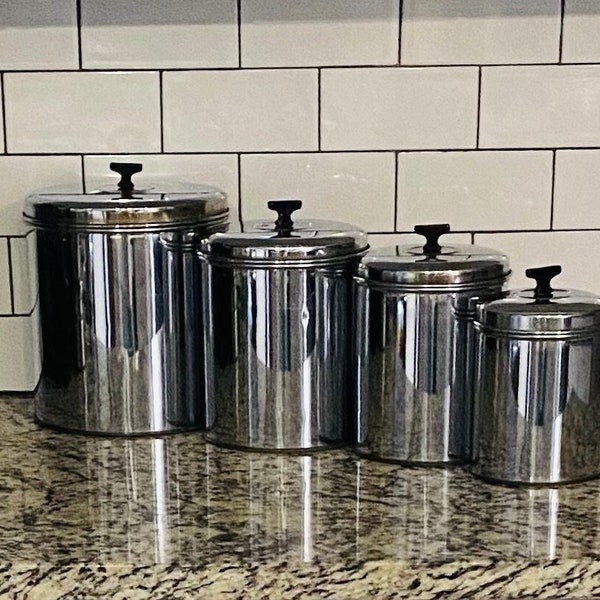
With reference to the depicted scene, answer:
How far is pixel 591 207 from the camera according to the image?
1.30 m

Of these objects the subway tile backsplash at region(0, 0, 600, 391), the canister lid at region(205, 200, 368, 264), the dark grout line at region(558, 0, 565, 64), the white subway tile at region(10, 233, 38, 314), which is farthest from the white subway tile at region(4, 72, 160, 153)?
the dark grout line at region(558, 0, 565, 64)

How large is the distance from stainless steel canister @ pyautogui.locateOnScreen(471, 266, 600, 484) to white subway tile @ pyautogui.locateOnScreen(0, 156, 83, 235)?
1.74 feet

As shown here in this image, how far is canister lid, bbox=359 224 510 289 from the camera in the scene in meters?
1.03

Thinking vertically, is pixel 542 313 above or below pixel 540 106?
below

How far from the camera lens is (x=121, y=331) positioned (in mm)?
1110

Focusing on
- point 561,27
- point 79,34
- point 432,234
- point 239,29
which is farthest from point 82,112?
point 561,27

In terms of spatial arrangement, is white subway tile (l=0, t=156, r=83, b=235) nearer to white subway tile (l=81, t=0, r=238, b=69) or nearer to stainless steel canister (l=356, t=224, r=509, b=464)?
white subway tile (l=81, t=0, r=238, b=69)

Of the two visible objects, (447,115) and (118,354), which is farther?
(447,115)

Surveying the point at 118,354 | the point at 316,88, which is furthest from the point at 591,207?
the point at 118,354

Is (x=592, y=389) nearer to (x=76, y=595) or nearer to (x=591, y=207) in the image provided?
(x=591, y=207)

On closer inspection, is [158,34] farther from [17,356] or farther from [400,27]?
[17,356]

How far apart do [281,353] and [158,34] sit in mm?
418

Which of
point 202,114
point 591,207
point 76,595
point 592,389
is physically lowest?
point 76,595

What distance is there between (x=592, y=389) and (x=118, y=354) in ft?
1.52
